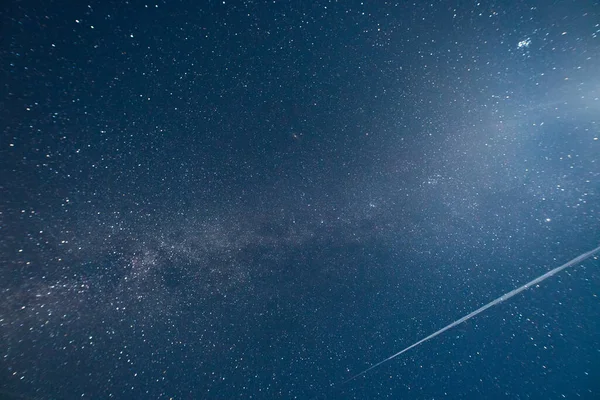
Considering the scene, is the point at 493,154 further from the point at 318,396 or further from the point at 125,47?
the point at 125,47

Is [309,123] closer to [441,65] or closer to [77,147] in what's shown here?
[441,65]

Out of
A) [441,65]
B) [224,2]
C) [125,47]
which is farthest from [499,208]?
[125,47]

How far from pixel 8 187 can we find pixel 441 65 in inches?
49.9

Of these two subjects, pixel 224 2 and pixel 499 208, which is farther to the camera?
pixel 499 208

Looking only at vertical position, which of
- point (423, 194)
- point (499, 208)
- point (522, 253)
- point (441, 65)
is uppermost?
point (441, 65)

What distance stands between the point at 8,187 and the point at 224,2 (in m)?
0.77

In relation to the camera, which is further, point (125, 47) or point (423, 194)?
point (423, 194)

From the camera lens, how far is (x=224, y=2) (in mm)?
657

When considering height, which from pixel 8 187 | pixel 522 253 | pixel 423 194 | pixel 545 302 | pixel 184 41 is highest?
pixel 184 41

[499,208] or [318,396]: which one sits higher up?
[499,208]

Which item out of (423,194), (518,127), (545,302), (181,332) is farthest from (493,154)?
(181,332)

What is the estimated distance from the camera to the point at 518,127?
30.8 inches

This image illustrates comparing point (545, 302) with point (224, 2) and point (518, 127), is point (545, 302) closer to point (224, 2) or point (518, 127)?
point (518, 127)

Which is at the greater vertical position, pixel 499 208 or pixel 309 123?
pixel 309 123
